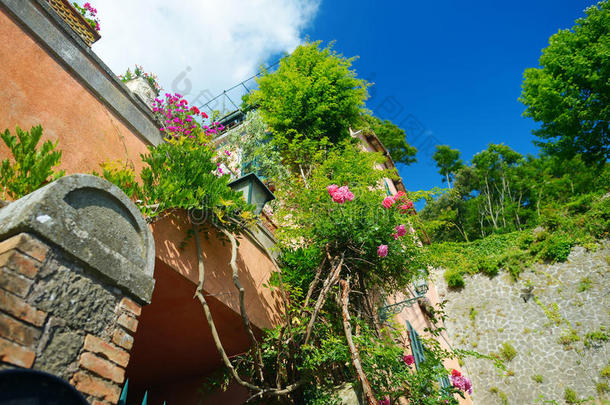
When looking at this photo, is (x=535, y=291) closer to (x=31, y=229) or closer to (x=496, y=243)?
(x=496, y=243)

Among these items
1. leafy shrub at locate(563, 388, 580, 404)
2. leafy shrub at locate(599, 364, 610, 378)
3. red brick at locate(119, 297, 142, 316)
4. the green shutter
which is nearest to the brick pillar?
red brick at locate(119, 297, 142, 316)

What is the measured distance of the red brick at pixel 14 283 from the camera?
5.12 feet

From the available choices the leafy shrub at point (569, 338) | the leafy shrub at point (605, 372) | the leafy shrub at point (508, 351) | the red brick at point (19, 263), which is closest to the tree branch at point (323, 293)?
the red brick at point (19, 263)

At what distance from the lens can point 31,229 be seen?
1.73 metres

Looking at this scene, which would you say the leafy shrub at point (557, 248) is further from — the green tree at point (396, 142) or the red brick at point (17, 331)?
the red brick at point (17, 331)

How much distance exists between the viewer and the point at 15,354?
1493 mm

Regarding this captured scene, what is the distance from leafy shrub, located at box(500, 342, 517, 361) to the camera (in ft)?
41.0

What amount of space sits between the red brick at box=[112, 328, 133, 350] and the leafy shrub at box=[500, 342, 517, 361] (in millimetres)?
13811

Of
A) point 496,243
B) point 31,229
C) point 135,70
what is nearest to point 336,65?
point 135,70

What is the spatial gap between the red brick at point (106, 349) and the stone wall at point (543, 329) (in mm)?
12898

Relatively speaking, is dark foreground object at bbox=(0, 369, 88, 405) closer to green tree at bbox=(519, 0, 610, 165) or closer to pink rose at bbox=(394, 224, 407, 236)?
Result: pink rose at bbox=(394, 224, 407, 236)

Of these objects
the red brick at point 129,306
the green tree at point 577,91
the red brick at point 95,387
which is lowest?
the red brick at point 95,387

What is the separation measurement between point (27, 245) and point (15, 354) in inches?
18.8

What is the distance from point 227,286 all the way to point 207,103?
6.82 metres
